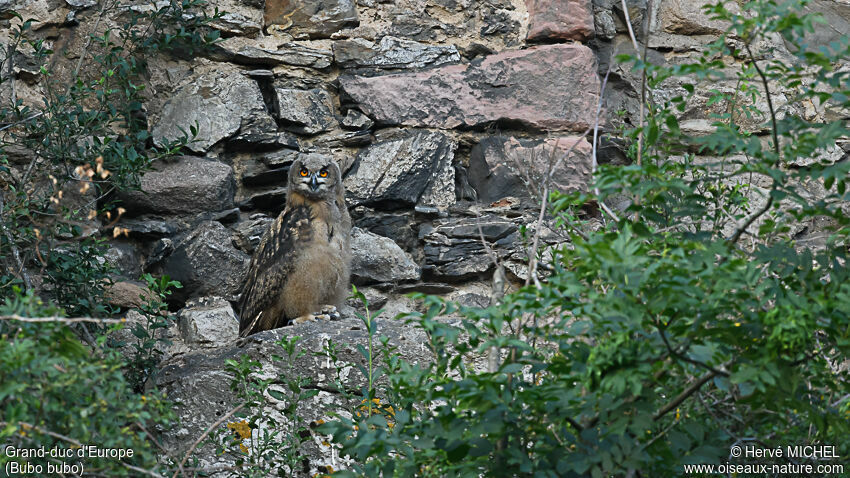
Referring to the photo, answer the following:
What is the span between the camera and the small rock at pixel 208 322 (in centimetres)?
426

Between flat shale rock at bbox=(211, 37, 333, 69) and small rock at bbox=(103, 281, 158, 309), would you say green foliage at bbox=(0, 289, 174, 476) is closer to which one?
small rock at bbox=(103, 281, 158, 309)

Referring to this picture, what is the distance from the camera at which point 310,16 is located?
4.87m

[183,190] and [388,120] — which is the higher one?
[388,120]

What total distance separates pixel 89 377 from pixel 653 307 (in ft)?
4.12

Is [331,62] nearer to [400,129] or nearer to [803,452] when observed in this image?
[400,129]

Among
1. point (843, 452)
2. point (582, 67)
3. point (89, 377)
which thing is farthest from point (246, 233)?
point (843, 452)

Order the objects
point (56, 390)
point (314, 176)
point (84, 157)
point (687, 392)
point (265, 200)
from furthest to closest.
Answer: point (265, 200), point (314, 176), point (84, 157), point (687, 392), point (56, 390)

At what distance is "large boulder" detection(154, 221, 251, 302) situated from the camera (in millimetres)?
4395

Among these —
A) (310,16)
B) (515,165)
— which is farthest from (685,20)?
(310,16)

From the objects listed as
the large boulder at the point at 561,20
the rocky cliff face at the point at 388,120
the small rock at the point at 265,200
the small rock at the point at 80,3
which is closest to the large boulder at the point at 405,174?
the rocky cliff face at the point at 388,120

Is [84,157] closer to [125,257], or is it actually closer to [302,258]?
[125,257]

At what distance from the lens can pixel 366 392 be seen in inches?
104

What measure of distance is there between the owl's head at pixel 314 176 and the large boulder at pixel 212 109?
17.2 inches

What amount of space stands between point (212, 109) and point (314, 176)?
77 cm
